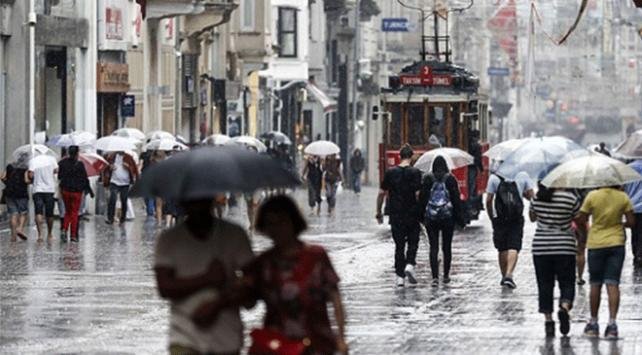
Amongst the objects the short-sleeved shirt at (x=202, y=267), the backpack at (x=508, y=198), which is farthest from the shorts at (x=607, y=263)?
the short-sleeved shirt at (x=202, y=267)

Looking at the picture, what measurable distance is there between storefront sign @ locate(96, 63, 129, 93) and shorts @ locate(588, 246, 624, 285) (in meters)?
33.4

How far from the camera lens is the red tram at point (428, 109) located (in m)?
46.2

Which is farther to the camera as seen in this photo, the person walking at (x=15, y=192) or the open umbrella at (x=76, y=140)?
the open umbrella at (x=76, y=140)

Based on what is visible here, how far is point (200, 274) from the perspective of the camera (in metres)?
11.4

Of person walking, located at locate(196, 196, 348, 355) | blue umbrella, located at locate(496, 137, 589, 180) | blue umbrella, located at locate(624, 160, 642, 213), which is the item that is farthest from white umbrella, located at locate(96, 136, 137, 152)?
person walking, located at locate(196, 196, 348, 355)

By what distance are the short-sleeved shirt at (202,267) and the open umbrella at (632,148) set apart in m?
18.6

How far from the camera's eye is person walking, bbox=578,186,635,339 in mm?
19641

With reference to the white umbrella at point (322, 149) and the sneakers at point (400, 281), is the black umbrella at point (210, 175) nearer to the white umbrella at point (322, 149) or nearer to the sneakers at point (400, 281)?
the sneakers at point (400, 281)

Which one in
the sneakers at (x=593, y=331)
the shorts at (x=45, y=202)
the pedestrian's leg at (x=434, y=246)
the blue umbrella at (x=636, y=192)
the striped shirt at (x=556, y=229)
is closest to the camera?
the striped shirt at (x=556, y=229)

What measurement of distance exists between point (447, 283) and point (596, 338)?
7759mm

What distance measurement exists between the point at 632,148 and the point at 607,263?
10.2m

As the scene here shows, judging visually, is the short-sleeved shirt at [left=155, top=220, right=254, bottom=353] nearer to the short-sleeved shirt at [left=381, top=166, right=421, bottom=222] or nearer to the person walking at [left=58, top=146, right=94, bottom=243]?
the short-sleeved shirt at [left=381, top=166, right=421, bottom=222]

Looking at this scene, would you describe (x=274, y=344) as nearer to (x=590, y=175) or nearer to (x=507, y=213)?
(x=590, y=175)

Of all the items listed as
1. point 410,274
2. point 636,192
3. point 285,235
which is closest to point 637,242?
point 636,192
